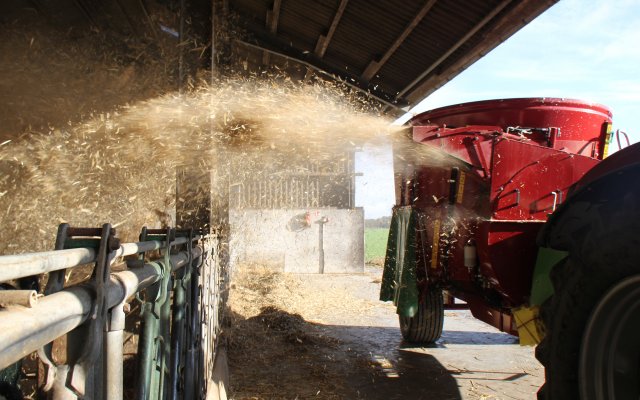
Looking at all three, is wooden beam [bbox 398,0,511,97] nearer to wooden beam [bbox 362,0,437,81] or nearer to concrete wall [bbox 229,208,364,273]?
wooden beam [bbox 362,0,437,81]

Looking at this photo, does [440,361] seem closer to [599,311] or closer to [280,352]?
[280,352]

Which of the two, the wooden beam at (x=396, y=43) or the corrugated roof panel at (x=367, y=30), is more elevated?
the corrugated roof panel at (x=367, y=30)

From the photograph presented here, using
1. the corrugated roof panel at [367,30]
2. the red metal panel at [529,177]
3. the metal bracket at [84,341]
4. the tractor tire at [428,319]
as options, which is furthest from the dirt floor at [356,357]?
the corrugated roof panel at [367,30]

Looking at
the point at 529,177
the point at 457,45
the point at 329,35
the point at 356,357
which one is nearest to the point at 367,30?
the point at 329,35

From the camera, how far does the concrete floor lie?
4793mm

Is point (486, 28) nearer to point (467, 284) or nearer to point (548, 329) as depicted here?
point (467, 284)

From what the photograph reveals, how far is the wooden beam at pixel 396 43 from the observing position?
5.03 meters

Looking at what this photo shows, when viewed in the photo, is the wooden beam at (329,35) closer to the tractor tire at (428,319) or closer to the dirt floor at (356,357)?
the tractor tire at (428,319)

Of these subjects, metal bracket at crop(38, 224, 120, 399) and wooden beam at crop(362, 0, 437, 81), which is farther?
wooden beam at crop(362, 0, 437, 81)

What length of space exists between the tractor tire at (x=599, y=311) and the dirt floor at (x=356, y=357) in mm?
2598

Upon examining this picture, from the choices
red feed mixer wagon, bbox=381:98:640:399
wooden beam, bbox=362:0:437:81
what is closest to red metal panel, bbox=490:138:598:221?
red feed mixer wagon, bbox=381:98:640:399

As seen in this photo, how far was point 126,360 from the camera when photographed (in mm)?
3385

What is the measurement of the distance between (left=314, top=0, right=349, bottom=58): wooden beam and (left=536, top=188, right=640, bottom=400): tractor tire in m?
4.05

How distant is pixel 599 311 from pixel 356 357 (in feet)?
13.5
